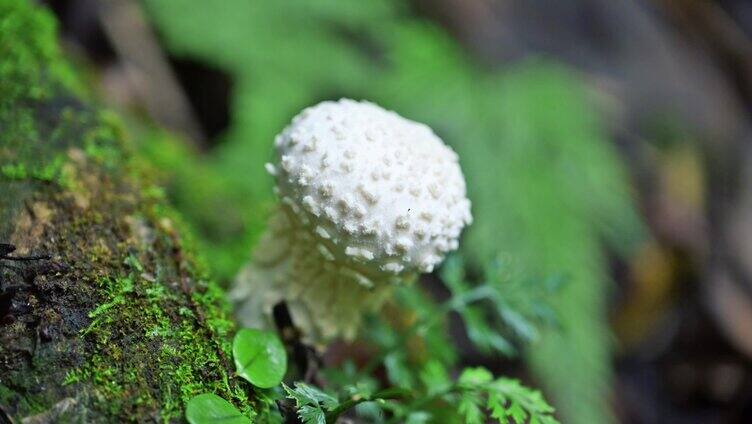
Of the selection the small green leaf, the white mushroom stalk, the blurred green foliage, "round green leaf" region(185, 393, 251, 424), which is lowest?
the blurred green foliage

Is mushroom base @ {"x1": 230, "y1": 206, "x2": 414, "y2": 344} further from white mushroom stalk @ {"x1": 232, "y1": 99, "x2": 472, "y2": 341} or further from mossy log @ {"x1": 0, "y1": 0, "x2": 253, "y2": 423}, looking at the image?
mossy log @ {"x1": 0, "y1": 0, "x2": 253, "y2": 423}

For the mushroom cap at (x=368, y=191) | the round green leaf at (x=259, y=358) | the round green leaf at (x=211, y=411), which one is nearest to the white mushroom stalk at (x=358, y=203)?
the mushroom cap at (x=368, y=191)

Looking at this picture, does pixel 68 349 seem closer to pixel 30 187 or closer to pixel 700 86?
pixel 30 187

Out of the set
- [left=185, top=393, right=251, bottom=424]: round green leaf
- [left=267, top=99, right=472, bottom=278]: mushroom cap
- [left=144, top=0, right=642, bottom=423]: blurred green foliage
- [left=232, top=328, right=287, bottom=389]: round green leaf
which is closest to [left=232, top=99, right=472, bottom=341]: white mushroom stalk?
[left=267, top=99, right=472, bottom=278]: mushroom cap

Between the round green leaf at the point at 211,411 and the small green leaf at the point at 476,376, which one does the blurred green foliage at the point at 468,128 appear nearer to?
the small green leaf at the point at 476,376

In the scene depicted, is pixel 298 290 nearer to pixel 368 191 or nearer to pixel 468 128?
pixel 368 191

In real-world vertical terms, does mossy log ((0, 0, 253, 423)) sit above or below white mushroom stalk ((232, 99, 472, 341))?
below
